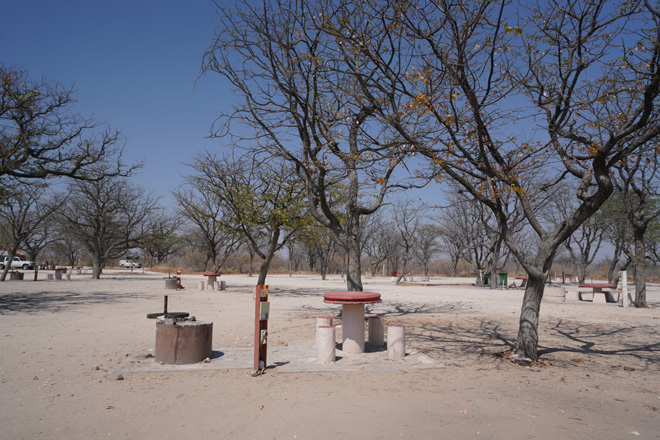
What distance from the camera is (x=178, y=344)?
6.27 meters

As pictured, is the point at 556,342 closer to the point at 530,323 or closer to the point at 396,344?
the point at 530,323

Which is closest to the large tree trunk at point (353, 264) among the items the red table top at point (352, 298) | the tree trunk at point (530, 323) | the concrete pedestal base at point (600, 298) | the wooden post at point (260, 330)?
the red table top at point (352, 298)

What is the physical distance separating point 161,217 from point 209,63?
2737 centimetres

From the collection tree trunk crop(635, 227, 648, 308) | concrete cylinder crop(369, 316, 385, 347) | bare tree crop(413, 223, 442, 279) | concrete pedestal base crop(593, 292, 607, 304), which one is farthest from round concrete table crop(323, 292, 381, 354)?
bare tree crop(413, 223, 442, 279)

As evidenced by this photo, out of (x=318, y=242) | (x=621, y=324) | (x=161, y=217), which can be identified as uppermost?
(x=161, y=217)

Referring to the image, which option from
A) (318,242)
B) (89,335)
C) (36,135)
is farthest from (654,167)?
(36,135)

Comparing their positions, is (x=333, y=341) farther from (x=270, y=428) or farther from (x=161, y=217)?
(x=161, y=217)

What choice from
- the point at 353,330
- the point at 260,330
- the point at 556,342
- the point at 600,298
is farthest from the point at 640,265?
the point at 260,330

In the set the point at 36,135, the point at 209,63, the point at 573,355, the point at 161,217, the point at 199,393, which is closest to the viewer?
the point at 199,393

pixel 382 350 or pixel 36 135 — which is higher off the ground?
pixel 36 135

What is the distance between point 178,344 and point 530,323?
528 centimetres

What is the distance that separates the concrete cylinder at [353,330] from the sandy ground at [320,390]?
275 millimetres

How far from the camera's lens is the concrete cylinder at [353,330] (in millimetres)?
7105

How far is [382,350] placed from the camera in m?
7.48
